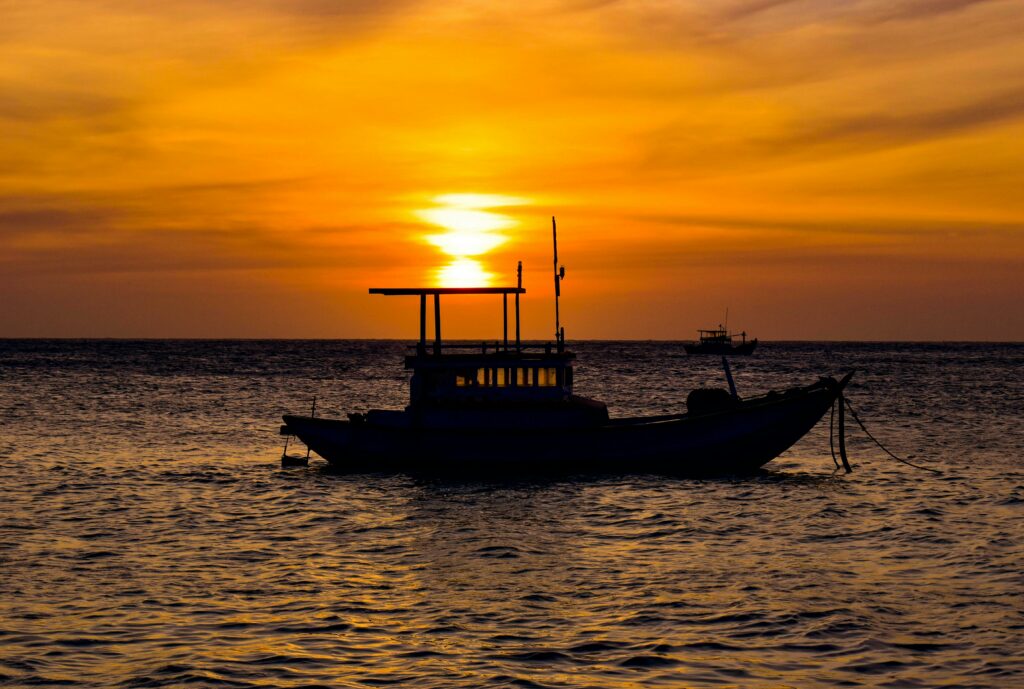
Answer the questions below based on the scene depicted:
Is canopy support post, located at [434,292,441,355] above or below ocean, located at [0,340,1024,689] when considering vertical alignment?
above

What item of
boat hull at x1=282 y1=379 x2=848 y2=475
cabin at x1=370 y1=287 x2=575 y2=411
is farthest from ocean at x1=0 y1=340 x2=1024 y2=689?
cabin at x1=370 y1=287 x2=575 y2=411

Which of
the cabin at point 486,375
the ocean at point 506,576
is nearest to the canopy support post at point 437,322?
the cabin at point 486,375

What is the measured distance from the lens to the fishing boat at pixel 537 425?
35.3m

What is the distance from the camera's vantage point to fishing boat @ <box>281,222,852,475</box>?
116 ft

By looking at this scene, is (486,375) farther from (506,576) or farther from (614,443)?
(506,576)

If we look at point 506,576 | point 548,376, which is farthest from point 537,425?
point 506,576

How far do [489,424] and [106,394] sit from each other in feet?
198

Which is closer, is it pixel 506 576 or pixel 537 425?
pixel 506 576

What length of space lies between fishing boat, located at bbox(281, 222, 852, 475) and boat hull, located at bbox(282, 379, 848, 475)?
33mm

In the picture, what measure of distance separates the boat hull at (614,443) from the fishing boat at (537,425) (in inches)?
1.3

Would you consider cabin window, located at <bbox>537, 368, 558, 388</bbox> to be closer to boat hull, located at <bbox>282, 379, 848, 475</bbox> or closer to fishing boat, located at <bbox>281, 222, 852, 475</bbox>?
fishing boat, located at <bbox>281, 222, 852, 475</bbox>

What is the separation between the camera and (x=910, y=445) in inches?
1928

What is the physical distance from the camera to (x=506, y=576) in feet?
67.0

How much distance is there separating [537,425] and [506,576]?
15083mm
